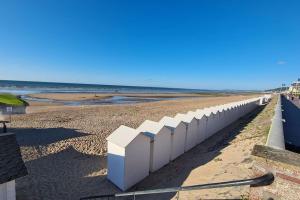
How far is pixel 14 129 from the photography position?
1338 cm

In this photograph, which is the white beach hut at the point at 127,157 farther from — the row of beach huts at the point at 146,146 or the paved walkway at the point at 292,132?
the paved walkway at the point at 292,132

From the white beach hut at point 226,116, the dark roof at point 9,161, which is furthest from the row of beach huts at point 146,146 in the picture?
the white beach hut at point 226,116

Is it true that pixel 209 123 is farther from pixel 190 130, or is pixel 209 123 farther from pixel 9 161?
pixel 9 161

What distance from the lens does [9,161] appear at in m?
5.07

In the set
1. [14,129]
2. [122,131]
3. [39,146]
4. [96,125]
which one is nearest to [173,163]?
[122,131]

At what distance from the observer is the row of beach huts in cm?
627

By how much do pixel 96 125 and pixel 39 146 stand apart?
5.31 m

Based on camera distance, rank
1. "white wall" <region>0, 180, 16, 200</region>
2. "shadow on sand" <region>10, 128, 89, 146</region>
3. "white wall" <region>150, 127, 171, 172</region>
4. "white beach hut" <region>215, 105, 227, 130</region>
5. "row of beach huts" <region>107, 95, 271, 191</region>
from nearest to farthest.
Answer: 1. "white wall" <region>0, 180, 16, 200</region>
2. "row of beach huts" <region>107, 95, 271, 191</region>
3. "white wall" <region>150, 127, 171, 172</region>
4. "shadow on sand" <region>10, 128, 89, 146</region>
5. "white beach hut" <region>215, 105, 227, 130</region>

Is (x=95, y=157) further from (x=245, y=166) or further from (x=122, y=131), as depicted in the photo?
(x=245, y=166)

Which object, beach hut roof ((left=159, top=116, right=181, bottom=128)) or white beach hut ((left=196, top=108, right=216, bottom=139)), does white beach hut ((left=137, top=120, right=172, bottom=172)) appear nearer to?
beach hut roof ((left=159, top=116, right=181, bottom=128))

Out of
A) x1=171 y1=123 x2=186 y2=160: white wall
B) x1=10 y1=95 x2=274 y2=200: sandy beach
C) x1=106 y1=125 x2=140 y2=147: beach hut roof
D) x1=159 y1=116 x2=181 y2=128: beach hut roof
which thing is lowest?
x1=10 y1=95 x2=274 y2=200: sandy beach

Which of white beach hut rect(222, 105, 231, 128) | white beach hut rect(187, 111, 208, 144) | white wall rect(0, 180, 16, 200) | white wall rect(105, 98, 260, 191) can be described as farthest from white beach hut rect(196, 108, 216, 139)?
white wall rect(0, 180, 16, 200)

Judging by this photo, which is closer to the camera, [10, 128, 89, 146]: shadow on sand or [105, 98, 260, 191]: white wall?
[105, 98, 260, 191]: white wall

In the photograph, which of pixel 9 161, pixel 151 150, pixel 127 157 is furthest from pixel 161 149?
pixel 9 161
